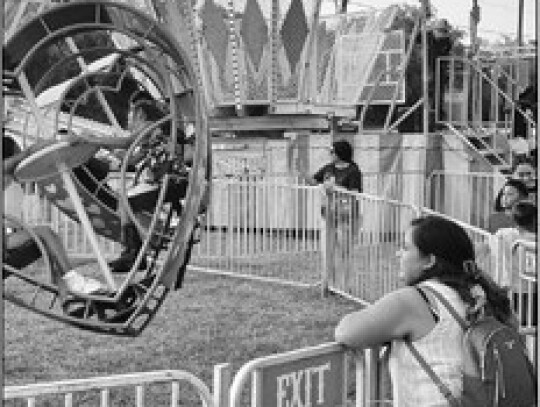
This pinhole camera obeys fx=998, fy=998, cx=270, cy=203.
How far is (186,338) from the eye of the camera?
24.3 ft

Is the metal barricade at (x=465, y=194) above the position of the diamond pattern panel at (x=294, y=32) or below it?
below

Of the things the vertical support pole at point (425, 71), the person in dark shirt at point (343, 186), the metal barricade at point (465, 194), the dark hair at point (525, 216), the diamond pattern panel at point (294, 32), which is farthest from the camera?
the diamond pattern panel at point (294, 32)

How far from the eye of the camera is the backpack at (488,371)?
303 centimetres

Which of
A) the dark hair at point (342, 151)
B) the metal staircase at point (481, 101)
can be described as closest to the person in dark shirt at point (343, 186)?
the dark hair at point (342, 151)

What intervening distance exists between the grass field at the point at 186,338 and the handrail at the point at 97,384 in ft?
7.82

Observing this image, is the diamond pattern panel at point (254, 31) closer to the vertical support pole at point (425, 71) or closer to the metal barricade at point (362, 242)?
the vertical support pole at point (425, 71)

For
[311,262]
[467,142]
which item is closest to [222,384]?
[311,262]

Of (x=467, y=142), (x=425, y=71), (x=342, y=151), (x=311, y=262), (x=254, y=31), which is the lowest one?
(x=311, y=262)

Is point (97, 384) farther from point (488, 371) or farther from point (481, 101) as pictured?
point (481, 101)

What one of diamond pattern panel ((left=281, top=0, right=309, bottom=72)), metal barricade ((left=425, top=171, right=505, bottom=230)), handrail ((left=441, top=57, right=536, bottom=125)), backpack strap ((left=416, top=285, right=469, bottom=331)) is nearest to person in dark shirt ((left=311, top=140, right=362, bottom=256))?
metal barricade ((left=425, top=171, right=505, bottom=230))

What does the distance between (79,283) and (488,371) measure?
57.1 inches

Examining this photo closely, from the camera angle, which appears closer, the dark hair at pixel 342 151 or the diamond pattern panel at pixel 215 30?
the dark hair at pixel 342 151

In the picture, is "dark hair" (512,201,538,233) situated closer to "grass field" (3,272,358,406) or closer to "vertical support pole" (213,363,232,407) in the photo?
"grass field" (3,272,358,406)

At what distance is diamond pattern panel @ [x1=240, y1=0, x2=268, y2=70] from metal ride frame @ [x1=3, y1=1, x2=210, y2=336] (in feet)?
38.8
